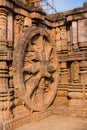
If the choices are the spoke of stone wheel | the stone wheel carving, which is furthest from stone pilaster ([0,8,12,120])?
the spoke of stone wheel

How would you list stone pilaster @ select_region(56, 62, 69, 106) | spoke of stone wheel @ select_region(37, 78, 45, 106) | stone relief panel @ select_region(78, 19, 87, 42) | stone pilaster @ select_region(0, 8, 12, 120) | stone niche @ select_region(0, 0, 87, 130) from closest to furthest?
stone pilaster @ select_region(0, 8, 12, 120) < stone niche @ select_region(0, 0, 87, 130) < spoke of stone wheel @ select_region(37, 78, 45, 106) < stone relief panel @ select_region(78, 19, 87, 42) < stone pilaster @ select_region(56, 62, 69, 106)

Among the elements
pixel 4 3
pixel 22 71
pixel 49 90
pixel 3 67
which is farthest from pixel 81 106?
pixel 4 3

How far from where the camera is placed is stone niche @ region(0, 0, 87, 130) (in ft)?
18.7

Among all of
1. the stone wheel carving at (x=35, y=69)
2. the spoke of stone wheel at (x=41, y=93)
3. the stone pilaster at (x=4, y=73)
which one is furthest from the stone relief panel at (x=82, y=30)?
the stone pilaster at (x=4, y=73)

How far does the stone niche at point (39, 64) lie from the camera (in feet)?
18.7

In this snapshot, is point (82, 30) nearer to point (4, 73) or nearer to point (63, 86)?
point (63, 86)

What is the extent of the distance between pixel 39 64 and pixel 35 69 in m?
0.34

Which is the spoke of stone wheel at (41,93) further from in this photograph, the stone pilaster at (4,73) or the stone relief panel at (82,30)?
the stone relief panel at (82,30)

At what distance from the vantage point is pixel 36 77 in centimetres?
659

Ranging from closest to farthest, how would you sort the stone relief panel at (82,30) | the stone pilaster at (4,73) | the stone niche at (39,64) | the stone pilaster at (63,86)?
the stone pilaster at (4,73) → the stone niche at (39,64) → the stone relief panel at (82,30) → the stone pilaster at (63,86)

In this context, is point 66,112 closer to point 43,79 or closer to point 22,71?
point 43,79

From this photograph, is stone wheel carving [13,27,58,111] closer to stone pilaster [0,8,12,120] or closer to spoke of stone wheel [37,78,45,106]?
spoke of stone wheel [37,78,45,106]

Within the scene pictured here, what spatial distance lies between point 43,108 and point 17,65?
5.99ft

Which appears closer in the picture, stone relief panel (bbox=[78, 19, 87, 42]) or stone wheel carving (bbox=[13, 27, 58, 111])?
stone wheel carving (bbox=[13, 27, 58, 111])
